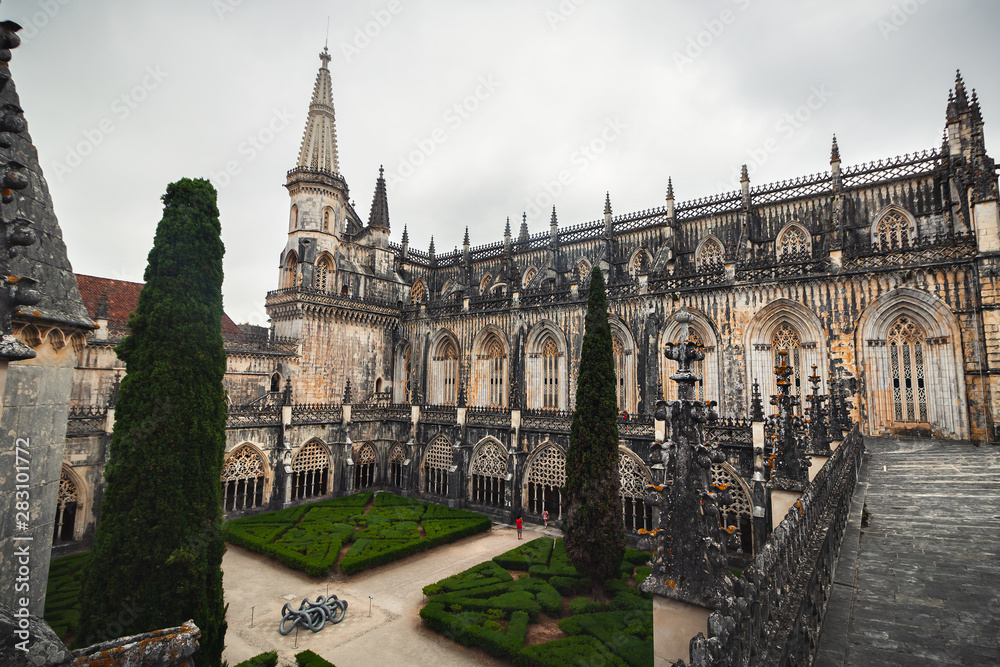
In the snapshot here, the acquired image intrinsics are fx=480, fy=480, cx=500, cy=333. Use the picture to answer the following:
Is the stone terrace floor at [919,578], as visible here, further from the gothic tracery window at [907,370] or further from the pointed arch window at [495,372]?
the pointed arch window at [495,372]

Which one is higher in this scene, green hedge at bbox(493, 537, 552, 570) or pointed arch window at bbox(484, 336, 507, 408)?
pointed arch window at bbox(484, 336, 507, 408)

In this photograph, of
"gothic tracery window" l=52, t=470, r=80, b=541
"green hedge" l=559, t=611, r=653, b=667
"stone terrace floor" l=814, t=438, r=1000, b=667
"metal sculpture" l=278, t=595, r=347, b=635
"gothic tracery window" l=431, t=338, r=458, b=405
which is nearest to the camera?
"stone terrace floor" l=814, t=438, r=1000, b=667

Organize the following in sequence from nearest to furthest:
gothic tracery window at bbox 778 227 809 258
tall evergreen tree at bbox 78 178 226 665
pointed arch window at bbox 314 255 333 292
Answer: tall evergreen tree at bbox 78 178 226 665 < gothic tracery window at bbox 778 227 809 258 < pointed arch window at bbox 314 255 333 292

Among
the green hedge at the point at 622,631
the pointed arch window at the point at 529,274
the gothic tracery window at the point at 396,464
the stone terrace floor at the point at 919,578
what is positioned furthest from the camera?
the pointed arch window at the point at 529,274

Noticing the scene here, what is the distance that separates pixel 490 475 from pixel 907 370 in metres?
18.0

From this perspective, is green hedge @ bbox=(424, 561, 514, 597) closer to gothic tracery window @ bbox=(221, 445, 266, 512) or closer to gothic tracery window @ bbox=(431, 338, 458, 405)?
A: gothic tracery window @ bbox=(221, 445, 266, 512)

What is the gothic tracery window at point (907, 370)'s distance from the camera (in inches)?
711

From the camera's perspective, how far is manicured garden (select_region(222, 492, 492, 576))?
16.6 meters

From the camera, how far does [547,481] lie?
22016mm

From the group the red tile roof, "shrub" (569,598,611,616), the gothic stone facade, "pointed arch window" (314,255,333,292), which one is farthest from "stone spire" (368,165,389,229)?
"shrub" (569,598,611,616)

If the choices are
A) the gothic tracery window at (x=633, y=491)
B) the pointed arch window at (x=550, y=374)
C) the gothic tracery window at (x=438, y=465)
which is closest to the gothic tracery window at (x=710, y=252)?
the pointed arch window at (x=550, y=374)

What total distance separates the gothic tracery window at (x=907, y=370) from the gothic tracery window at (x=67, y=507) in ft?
102

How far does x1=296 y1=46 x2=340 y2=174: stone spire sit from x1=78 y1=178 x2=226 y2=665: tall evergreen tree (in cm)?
2125

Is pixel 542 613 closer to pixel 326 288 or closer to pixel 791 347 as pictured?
pixel 791 347
